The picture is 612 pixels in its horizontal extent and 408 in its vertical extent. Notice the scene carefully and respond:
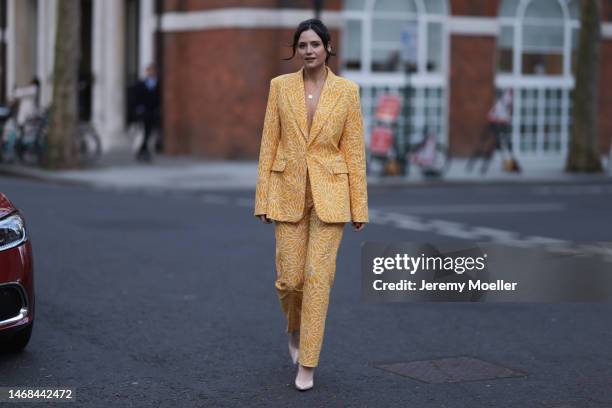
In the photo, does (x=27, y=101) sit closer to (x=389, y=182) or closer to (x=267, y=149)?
(x=389, y=182)

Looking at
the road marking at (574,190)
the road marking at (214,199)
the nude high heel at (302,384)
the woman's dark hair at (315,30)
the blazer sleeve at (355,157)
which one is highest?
the woman's dark hair at (315,30)

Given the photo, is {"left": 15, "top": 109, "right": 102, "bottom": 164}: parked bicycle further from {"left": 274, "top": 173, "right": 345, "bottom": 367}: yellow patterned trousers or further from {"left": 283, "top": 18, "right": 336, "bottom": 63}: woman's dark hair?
{"left": 283, "top": 18, "right": 336, "bottom": 63}: woman's dark hair

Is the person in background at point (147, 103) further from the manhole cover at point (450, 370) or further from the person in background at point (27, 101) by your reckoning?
the manhole cover at point (450, 370)

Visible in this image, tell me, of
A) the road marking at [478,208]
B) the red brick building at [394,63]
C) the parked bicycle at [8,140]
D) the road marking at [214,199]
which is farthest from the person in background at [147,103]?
the road marking at [478,208]

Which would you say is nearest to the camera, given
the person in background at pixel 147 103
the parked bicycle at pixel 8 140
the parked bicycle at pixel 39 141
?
the parked bicycle at pixel 39 141

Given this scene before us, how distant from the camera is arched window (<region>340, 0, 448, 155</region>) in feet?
93.5

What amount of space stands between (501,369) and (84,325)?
2.83 meters

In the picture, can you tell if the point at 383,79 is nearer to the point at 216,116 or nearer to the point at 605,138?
the point at 216,116

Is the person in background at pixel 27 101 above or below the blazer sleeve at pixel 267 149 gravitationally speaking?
below

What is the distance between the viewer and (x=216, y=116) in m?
28.2

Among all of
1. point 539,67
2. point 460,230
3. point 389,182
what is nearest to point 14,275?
point 460,230

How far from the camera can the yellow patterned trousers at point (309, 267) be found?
6.16 metres

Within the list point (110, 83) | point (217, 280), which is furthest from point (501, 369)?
point (110, 83)

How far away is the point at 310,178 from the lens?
6.14 metres
